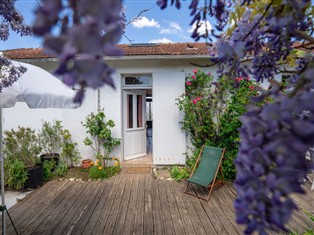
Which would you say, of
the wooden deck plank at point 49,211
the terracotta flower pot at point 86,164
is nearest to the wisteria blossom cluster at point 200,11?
the wooden deck plank at point 49,211

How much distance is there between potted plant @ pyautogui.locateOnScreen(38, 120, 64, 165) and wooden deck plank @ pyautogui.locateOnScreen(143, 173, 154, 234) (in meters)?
2.94

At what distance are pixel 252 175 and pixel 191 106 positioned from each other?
5622 mm

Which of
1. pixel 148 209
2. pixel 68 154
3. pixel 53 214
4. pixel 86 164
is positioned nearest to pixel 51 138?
pixel 68 154

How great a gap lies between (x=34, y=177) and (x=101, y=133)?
2013mm

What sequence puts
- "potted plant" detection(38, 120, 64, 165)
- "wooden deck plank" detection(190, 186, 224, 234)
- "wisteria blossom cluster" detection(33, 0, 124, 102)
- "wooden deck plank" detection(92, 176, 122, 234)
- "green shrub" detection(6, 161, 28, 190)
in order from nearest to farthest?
"wisteria blossom cluster" detection(33, 0, 124, 102)
"wooden deck plank" detection(190, 186, 224, 234)
"wooden deck plank" detection(92, 176, 122, 234)
"green shrub" detection(6, 161, 28, 190)
"potted plant" detection(38, 120, 64, 165)

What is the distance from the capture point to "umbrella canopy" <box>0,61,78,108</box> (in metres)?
2.49

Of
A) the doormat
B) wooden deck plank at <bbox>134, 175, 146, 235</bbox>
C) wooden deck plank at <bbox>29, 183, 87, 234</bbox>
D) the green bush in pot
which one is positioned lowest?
wooden deck plank at <bbox>29, 183, 87, 234</bbox>

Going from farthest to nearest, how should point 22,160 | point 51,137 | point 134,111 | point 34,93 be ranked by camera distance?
1. point 134,111
2. point 51,137
3. point 22,160
4. point 34,93

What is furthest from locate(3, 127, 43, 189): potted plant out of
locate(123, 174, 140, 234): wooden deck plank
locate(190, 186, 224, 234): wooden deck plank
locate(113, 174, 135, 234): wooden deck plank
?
locate(190, 186, 224, 234): wooden deck plank

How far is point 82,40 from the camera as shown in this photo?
346 mm

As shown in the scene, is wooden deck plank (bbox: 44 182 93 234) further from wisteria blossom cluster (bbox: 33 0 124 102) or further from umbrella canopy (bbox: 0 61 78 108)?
wisteria blossom cluster (bbox: 33 0 124 102)

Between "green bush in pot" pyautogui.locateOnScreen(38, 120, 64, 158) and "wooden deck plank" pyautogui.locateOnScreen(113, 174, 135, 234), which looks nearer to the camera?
"wooden deck plank" pyautogui.locateOnScreen(113, 174, 135, 234)

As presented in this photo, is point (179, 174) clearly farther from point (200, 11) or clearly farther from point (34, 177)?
point (200, 11)

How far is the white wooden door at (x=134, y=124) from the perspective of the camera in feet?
23.3
